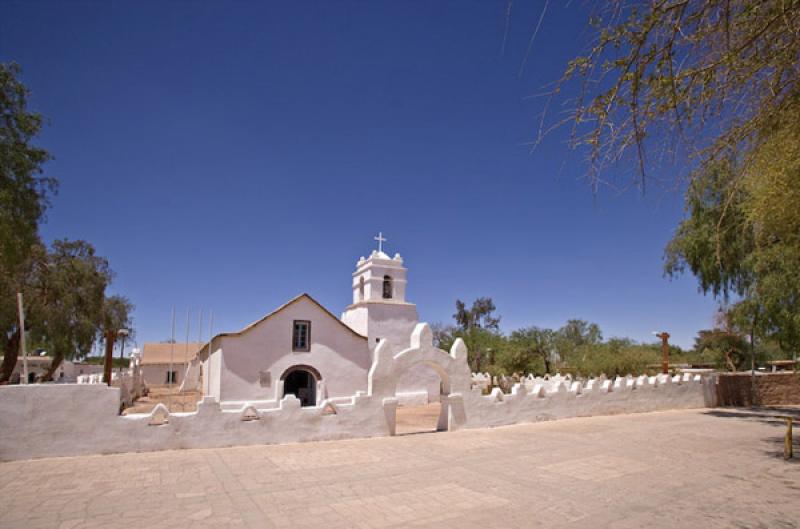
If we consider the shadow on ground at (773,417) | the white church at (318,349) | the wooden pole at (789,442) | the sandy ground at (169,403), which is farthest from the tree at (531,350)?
the wooden pole at (789,442)

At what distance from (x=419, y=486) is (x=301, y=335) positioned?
15578 millimetres

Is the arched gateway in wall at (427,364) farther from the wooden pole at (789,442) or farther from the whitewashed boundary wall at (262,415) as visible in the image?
the wooden pole at (789,442)

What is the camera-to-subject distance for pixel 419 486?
7727mm

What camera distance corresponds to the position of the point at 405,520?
20.1 ft

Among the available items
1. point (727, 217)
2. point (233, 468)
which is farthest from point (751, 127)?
point (727, 217)

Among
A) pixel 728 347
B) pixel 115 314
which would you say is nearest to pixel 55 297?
pixel 115 314

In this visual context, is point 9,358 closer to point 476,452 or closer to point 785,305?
point 476,452

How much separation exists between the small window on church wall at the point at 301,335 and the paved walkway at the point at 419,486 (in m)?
11.1

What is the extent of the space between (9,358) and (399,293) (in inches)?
704

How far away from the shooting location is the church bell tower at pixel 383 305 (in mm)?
24453

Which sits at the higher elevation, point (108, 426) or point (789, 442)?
point (108, 426)

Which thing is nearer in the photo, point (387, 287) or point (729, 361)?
point (387, 287)

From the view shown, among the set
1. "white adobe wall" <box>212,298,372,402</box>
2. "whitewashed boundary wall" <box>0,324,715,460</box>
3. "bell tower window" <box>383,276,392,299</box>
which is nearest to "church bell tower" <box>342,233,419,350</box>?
"bell tower window" <box>383,276,392,299</box>

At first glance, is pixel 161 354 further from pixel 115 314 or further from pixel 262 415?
pixel 262 415
